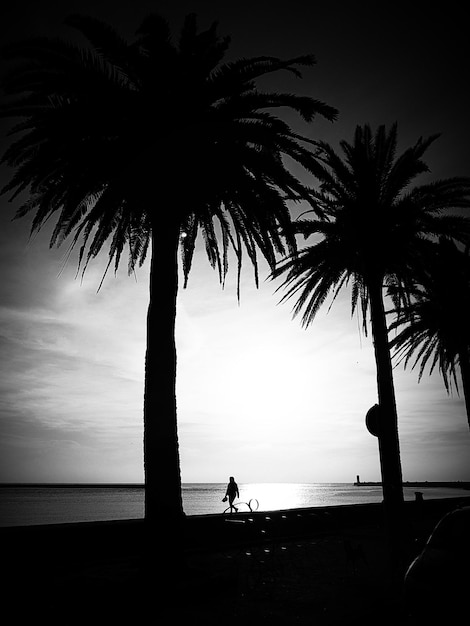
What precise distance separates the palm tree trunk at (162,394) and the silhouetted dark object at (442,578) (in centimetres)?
469

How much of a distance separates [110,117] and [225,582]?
9.13 meters

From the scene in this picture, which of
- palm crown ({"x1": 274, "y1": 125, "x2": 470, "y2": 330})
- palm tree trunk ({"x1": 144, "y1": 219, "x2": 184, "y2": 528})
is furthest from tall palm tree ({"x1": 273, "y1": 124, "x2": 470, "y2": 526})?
palm tree trunk ({"x1": 144, "y1": 219, "x2": 184, "y2": 528})

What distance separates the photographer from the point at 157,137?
383 inches

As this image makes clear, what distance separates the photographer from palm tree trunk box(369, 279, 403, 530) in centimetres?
1174

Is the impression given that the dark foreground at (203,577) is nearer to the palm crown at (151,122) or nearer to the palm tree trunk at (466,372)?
the palm crown at (151,122)

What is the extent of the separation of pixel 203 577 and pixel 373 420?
4706 mm

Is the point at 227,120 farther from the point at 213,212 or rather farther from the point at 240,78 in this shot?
the point at 213,212

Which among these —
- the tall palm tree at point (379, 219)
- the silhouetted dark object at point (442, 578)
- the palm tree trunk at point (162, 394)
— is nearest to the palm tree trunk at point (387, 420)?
the tall palm tree at point (379, 219)

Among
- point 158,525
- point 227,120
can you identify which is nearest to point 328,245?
point 227,120

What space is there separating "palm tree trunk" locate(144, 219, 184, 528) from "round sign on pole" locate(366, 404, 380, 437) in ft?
13.8

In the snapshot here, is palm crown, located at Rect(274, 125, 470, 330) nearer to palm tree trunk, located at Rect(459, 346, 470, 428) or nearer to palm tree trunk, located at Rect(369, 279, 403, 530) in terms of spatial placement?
palm tree trunk, located at Rect(369, 279, 403, 530)

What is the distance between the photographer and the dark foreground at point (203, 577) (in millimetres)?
6449

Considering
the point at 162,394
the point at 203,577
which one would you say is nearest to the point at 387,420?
the point at 162,394

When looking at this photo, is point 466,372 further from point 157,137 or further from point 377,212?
point 157,137
